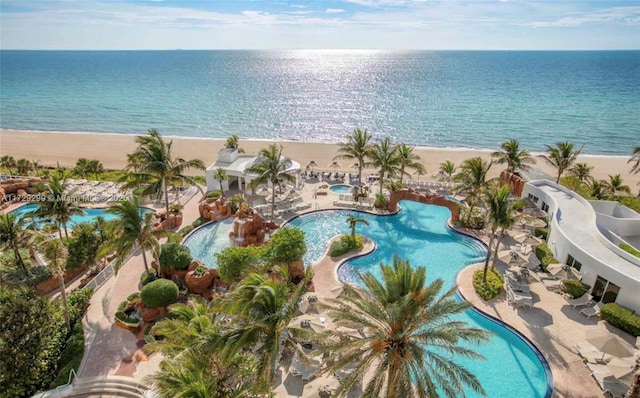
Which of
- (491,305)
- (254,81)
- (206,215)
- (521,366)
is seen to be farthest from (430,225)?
(254,81)

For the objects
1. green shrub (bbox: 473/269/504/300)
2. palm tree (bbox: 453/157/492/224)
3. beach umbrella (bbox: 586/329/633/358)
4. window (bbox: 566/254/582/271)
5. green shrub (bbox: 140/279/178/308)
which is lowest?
green shrub (bbox: 140/279/178/308)

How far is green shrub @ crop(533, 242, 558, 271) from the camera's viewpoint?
2270 centimetres

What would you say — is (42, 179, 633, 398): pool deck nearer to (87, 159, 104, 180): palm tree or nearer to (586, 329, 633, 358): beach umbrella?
(586, 329, 633, 358): beach umbrella

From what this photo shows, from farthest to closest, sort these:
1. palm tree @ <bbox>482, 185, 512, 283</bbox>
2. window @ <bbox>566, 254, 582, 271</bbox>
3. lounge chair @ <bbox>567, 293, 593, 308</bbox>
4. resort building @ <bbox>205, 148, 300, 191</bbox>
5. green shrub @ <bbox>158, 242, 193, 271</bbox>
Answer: resort building @ <bbox>205, 148, 300, 191</bbox>
green shrub @ <bbox>158, 242, 193, 271</bbox>
window @ <bbox>566, 254, 582, 271</bbox>
palm tree @ <bbox>482, 185, 512, 283</bbox>
lounge chair @ <bbox>567, 293, 593, 308</bbox>

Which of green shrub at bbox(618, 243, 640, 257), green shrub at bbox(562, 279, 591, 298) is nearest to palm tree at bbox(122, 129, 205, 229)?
green shrub at bbox(562, 279, 591, 298)

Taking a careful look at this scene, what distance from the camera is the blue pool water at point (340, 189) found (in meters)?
37.6

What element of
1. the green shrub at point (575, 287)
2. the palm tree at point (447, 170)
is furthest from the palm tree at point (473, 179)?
the green shrub at point (575, 287)

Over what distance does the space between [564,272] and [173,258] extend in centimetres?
2269

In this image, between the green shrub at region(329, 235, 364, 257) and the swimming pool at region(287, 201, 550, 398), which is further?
the green shrub at region(329, 235, 364, 257)

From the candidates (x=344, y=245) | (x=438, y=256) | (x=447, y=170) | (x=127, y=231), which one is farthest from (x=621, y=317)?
(x=127, y=231)

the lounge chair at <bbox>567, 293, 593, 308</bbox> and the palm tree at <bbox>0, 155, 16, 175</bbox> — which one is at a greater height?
the lounge chair at <bbox>567, 293, 593, 308</bbox>

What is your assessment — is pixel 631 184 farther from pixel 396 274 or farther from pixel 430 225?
pixel 396 274

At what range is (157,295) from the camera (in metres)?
19.2

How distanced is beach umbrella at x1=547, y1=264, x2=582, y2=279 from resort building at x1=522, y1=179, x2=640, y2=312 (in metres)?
0.55
